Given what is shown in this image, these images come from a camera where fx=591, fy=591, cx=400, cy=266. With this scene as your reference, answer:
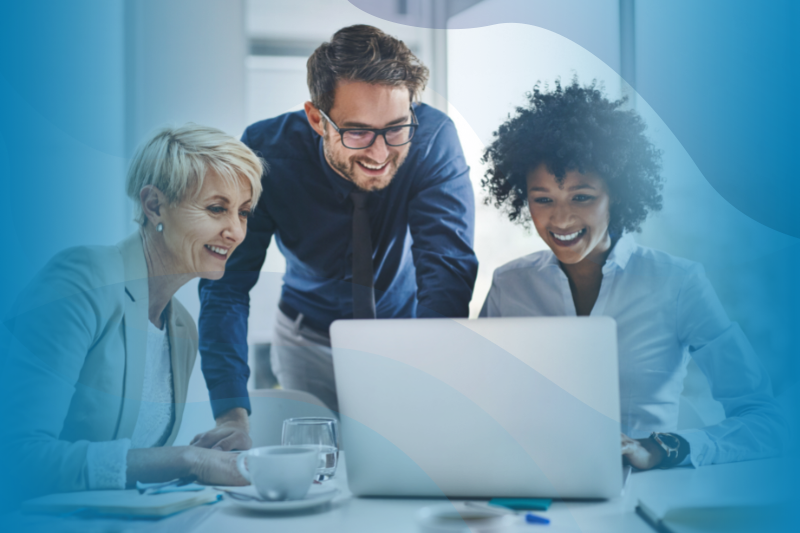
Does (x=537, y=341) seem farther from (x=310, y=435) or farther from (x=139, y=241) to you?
(x=139, y=241)

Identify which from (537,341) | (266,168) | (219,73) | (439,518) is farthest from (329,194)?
(439,518)

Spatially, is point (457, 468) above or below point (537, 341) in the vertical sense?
below

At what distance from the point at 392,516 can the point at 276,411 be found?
105cm

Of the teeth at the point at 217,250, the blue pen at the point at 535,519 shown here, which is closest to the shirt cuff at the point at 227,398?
the teeth at the point at 217,250

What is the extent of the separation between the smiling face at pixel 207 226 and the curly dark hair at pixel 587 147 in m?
0.84

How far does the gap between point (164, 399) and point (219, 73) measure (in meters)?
1.03

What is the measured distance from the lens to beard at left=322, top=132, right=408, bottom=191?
72.5 inches

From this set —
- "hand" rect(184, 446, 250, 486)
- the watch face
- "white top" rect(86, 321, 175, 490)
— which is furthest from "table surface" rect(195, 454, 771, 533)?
"white top" rect(86, 321, 175, 490)

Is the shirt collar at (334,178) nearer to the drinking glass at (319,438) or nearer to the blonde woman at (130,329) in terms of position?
the blonde woman at (130,329)

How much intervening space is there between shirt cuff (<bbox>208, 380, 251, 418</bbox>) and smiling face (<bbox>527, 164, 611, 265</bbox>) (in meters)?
1.07

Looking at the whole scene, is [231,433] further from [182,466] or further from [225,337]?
[182,466]

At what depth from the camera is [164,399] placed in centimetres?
173

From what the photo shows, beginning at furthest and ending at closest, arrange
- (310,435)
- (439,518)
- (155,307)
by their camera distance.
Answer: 1. (155,307)
2. (310,435)
3. (439,518)
